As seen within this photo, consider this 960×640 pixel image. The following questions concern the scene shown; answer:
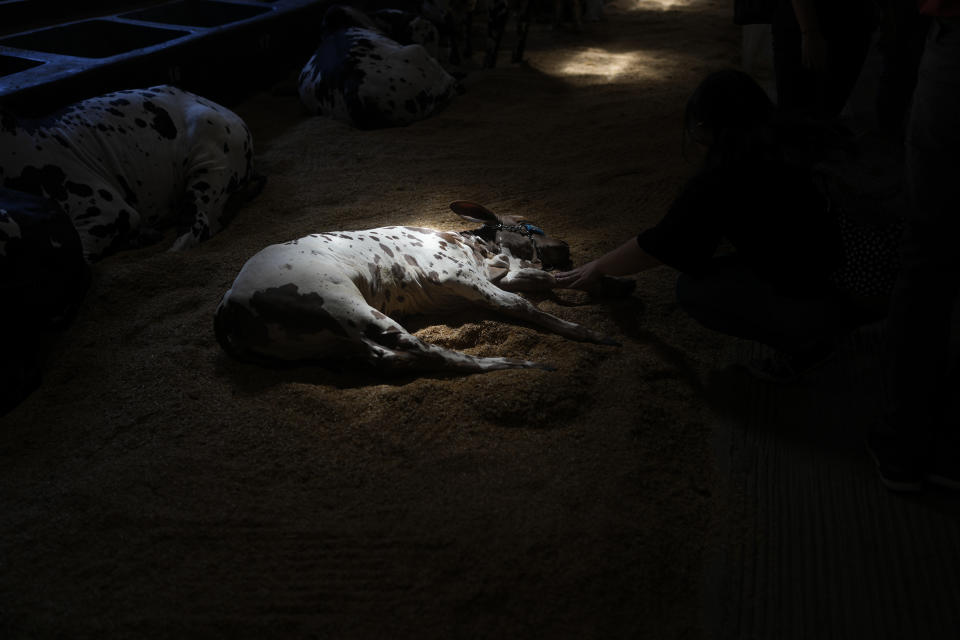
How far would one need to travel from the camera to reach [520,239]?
3.16m

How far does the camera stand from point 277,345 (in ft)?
7.61

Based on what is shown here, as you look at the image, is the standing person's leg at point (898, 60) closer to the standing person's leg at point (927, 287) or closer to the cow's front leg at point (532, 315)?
the standing person's leg at point (927, 287)

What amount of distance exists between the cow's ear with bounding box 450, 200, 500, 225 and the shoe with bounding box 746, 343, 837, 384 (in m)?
1.40

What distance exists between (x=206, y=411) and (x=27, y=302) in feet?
3.00

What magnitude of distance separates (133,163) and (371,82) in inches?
81.2

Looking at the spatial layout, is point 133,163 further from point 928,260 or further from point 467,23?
point 467,23

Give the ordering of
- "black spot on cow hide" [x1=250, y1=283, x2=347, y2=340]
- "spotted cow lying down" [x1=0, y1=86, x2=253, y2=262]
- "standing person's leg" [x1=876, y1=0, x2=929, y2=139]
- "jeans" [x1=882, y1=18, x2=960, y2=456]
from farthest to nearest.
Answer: "spotted cow lying down" [x1=0, y1=86, x2=253, y2=262], "standing person's leg" [x1=876, y1=0, x2=929, y2=139], "black spot on cow hide" [x1=250, y1=283, x2=347, y2=340], "jeans" [x1=882, y1=18, x2=960, y2=456]

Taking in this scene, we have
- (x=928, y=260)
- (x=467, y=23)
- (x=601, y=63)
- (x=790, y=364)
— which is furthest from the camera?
(x=467, y=23)

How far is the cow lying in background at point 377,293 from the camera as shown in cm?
225

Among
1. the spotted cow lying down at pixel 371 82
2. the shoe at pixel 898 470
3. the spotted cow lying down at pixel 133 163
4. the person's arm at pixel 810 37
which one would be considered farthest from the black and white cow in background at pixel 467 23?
the shoe at pixel 898 470

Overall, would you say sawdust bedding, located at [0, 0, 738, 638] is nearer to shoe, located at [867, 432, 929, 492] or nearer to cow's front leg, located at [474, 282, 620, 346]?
cow's front leg, located at [474, 282, 620, 346]

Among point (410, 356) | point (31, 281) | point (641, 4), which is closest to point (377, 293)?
point (410, 356)

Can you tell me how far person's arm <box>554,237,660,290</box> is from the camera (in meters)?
2.38

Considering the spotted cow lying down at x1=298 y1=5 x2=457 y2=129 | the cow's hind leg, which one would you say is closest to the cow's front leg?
the cow's hind leg
